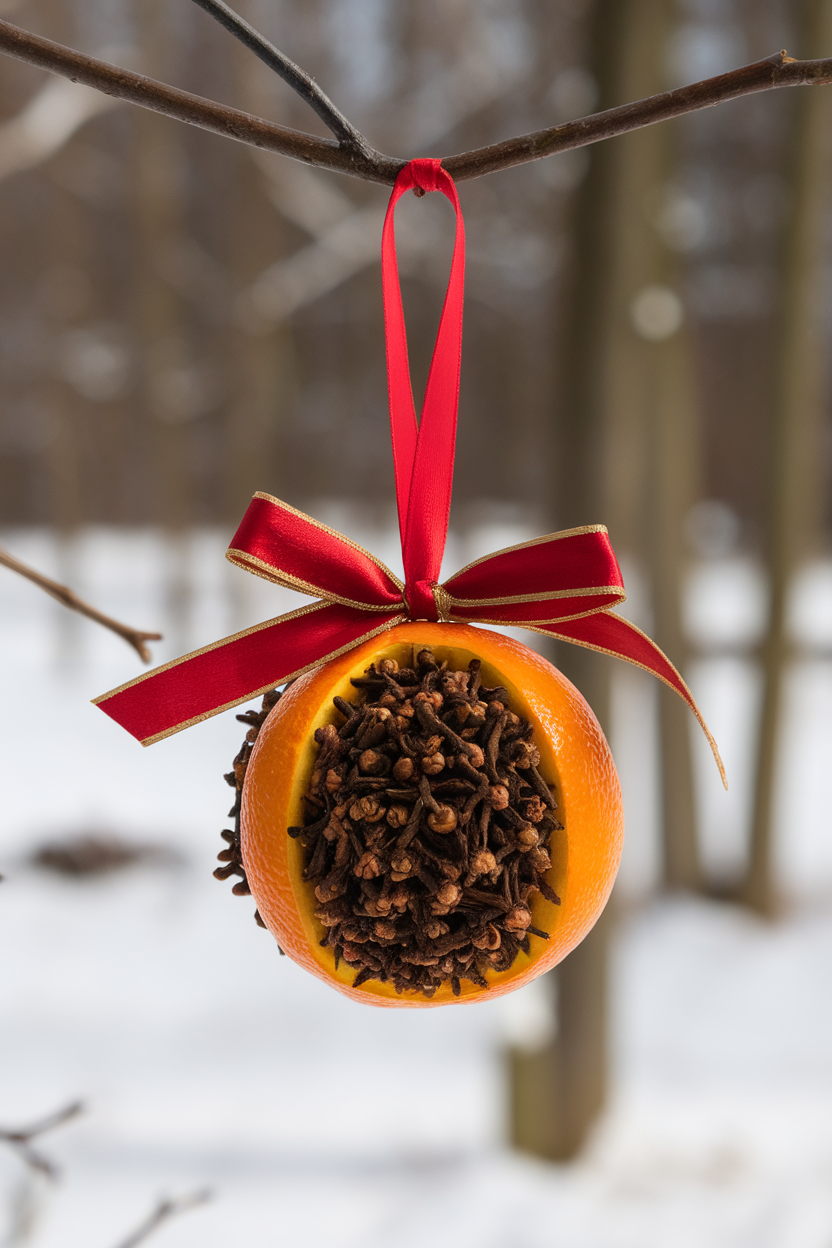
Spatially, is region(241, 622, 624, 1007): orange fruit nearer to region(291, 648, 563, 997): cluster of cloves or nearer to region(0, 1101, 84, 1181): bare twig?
region(291, 648, 563, 997): cluster of cloves

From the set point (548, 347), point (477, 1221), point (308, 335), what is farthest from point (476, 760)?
point (308, 335)

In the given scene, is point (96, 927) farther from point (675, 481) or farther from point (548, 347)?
point (548, 347)

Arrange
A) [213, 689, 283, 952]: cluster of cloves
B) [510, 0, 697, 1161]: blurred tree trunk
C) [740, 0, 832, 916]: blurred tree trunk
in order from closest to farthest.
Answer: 1. [213, 689, 283, 952]: cluster of cloves
2. [510, 0, 697, 1161]: blurred tree trunk
3. [740, 0, 832, 916]: blurred tree trunk

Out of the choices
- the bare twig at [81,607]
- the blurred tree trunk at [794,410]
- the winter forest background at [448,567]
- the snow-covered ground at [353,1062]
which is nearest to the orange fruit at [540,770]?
the bare twig at [81,607]

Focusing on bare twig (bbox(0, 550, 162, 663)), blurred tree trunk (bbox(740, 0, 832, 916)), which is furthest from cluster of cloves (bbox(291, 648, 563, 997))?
blurred tree trunk (bbox(740, 0, 832, 916))

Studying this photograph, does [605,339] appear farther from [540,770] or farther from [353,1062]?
[353,1062]

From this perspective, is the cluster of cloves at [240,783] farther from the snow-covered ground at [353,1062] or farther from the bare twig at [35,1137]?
the snow-covered ground at [353,1062]

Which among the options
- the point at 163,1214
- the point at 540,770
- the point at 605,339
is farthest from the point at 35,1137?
the point at 605,339
